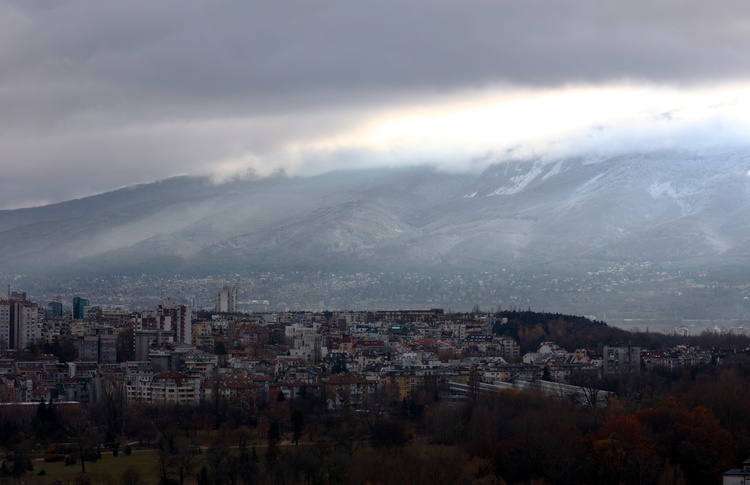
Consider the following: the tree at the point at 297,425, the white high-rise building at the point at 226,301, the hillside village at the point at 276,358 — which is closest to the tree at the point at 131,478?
the tree at the point at 297,425

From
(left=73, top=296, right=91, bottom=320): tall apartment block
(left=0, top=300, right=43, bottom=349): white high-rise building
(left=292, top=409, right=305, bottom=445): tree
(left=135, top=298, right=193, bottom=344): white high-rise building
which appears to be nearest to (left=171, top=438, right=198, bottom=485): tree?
(left=292, top=409, right=305, bottom=445): tree

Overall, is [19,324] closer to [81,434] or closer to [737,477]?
[81,434]

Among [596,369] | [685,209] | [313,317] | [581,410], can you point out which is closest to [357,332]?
[313,317]

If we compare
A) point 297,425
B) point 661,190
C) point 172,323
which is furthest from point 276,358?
point 661,190

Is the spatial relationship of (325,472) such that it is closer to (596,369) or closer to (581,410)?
(581,410)

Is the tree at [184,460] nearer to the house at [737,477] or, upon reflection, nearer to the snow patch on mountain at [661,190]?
the house at [737,477]

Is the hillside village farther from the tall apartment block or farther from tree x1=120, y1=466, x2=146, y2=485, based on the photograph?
tree x1=120, y1=466, x2=146, y2=485
